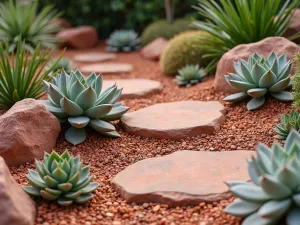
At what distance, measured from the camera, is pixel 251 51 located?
4.47 m

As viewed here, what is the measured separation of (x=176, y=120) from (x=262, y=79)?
0.75 m

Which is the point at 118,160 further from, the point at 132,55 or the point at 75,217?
the point at 132,55

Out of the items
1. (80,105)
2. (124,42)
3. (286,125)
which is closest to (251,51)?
(286,125)

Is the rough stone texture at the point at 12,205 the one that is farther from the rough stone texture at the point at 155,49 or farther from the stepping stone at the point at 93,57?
the stepping stone at the point at 93,57

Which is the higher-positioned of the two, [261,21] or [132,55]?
[261,21]

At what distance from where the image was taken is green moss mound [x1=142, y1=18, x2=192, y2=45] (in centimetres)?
799

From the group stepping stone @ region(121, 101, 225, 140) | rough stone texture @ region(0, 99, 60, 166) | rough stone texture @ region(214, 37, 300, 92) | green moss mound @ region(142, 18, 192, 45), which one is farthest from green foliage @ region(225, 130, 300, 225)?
green moss mound @ region(142, 18, 192, 45)

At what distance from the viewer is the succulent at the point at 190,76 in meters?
5.47

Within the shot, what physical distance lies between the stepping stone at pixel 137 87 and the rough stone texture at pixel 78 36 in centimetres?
334


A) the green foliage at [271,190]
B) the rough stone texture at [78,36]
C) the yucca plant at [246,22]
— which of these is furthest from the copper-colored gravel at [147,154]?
the rough stone texture at [78,36]

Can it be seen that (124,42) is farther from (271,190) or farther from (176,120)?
(271,190)

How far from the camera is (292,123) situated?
334 centimetres

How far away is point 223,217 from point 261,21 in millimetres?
2825

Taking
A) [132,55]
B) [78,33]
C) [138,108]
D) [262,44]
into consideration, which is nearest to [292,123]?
[262,44]
